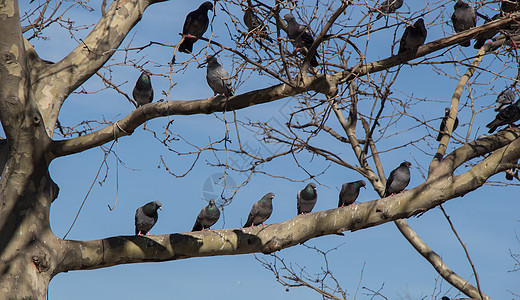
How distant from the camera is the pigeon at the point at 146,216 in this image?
22.5 ft

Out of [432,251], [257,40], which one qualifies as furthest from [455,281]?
[257,40]

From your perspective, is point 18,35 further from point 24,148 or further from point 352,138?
point 352,138

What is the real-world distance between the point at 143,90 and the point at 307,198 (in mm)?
2707

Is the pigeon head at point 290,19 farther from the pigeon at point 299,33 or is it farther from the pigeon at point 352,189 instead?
the pigeon at point 352,189

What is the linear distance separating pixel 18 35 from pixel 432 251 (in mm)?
5057

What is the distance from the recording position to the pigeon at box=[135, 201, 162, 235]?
6.85 metres

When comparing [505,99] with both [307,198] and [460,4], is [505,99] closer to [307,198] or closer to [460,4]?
[460,4]

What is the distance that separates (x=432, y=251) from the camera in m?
6.49

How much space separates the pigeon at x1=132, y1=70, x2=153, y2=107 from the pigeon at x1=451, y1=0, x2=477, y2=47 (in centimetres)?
401

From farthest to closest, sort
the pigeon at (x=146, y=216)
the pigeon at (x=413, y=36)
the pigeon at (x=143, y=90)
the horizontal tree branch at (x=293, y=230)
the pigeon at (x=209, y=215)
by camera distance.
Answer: the pigeon at (x=143, y=90), the pigeon at (x=209, y=215), the pigeon at (x=146, y=216), the pigeon at (x=413, y=36), the horizontal tree branch at (x=293, y=230)

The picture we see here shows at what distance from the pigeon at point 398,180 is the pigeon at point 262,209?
5.02 feet

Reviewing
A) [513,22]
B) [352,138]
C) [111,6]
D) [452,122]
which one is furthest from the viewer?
[352,138]

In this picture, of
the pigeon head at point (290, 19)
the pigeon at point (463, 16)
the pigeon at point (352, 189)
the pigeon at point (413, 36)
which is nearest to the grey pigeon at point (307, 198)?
the pigeon at point (352, 189)

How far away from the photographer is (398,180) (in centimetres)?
646
